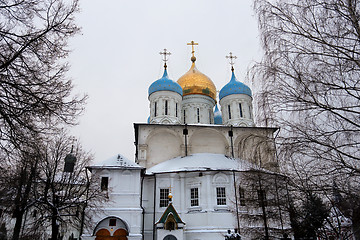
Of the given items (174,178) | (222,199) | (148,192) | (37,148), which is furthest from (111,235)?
(37,148)

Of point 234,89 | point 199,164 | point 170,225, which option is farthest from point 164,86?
point 170,225

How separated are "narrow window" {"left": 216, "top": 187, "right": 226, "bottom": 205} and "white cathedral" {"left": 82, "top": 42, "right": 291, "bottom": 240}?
0.23 ft

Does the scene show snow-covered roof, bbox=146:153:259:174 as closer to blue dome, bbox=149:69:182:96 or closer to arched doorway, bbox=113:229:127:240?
arched doorway, bbox=113:229:127:240

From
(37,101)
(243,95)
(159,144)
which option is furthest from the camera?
A: (243,95)

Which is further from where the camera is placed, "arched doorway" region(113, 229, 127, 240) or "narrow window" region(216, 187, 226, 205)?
"narrow window" region(216, 187, 226, 205)

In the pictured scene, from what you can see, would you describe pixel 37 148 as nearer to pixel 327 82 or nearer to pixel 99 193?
pixel 327 82

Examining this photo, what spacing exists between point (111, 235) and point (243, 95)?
18.2 m

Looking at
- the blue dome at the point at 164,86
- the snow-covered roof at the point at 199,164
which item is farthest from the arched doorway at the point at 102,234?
the blue dome at the point at 164,86

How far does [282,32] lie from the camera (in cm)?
692

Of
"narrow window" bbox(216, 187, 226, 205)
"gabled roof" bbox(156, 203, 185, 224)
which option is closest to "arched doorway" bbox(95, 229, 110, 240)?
"gabled roof" bbox(156, 203, 185, 224)

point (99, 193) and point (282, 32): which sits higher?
point (282, 32)

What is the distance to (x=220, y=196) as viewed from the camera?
2152cm

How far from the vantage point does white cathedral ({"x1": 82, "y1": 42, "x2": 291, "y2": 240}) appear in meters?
19.3

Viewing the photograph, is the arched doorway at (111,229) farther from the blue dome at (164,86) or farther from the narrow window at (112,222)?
the blue dome at (164,86)
